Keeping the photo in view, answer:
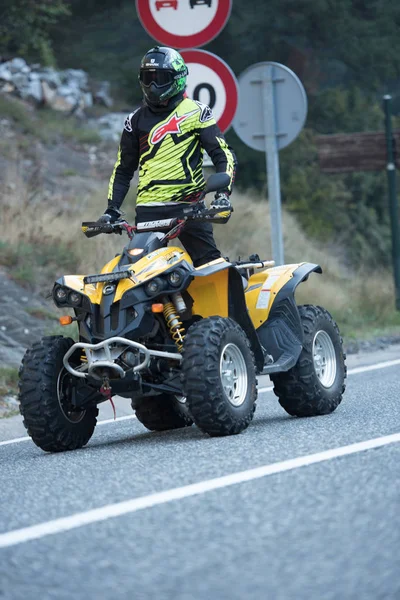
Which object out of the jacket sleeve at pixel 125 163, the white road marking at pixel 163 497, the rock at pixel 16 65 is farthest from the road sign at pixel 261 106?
the rock at pixel 16 65

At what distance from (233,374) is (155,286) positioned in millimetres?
705

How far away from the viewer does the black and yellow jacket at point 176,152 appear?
7.89 metres

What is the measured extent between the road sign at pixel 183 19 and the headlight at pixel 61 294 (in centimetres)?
428

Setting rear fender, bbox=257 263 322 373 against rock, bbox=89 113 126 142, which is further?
rock, bbox=89 113 126 142

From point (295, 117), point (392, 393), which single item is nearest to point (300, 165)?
point (295, 117)

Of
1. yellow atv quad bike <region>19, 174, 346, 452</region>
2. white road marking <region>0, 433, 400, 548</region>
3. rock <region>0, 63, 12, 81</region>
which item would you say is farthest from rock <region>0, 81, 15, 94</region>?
white road marking <region>0, 433, 400, 548</region>

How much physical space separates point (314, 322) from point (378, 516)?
3764 mm

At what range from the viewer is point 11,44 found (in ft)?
109

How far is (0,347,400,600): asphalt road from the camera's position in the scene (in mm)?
4004

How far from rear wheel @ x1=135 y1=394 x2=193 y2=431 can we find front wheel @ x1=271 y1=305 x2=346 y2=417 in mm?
634

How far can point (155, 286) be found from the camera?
23.6 ft

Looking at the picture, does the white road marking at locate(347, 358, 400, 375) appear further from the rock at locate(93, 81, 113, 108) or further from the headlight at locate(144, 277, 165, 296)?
the rock at locate(93, 81, 113, 108)

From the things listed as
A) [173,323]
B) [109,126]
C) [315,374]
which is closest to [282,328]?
[315,374]

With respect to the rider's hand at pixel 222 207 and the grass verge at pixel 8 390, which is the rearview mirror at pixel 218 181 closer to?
the rider's hand at pixel 222 207
